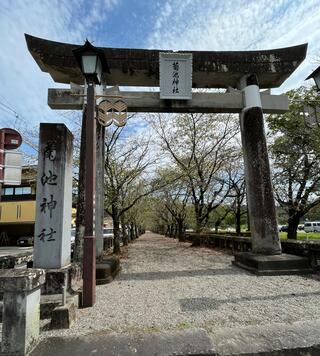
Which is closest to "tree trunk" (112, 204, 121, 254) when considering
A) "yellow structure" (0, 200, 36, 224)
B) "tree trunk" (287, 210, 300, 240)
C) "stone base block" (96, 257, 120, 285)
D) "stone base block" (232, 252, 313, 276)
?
"stone base block" (96, 257, 120, 285)

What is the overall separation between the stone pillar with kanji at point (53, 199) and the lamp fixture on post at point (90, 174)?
635 millimetres

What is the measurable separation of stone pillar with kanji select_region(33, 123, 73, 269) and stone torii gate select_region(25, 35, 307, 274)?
3044 millimetres

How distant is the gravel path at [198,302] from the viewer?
4348mm

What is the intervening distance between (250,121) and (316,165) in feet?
36.9

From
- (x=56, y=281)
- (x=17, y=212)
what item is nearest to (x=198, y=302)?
(x=56, y=281)

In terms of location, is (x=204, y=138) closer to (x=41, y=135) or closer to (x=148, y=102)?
(x=148, y=102)

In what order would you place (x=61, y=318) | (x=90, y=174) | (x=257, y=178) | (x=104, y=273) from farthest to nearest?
(x=257, y=178)
(x=104, y=273)
(x=90, y=174)
(x=61, y=318)

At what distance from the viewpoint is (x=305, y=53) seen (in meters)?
9.60

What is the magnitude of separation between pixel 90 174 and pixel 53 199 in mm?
948

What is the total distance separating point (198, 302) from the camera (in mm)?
5445

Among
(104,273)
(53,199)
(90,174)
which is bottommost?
(104,273)

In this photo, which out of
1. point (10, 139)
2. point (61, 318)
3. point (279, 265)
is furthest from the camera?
point (279, 265)

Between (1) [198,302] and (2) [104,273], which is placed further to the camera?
(2) [104,273]

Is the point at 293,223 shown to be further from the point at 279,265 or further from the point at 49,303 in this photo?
the point at 49,303
